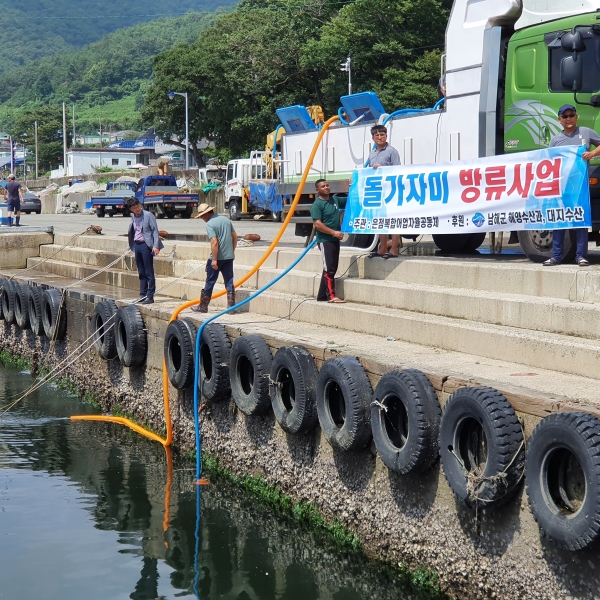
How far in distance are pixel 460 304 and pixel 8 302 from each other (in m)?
12.0

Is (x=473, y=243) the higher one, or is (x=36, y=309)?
(x=473, y=243)

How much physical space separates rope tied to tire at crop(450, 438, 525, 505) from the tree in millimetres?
131641

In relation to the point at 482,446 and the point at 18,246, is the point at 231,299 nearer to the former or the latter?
the point at 482,446

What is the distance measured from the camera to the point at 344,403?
8023 mm

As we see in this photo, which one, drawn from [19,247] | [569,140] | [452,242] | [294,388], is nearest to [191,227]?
[19,247]

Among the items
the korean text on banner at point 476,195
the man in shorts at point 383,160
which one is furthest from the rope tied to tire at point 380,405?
the man in shorts at point 383,160

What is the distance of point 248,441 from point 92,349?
18.7 ft

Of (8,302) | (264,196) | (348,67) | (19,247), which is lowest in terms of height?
(8,302)

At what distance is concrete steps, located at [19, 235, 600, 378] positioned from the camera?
7.75 meters

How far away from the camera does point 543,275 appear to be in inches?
351

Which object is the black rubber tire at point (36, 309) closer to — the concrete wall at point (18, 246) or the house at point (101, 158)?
the concrete wall at point (18, 246)

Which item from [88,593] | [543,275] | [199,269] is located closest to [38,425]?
[199,269]

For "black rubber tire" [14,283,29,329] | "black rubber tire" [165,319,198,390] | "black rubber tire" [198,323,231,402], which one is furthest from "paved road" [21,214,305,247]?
"black rubber tire" [198,323,231,402]

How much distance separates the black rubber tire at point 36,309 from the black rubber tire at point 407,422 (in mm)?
10874
